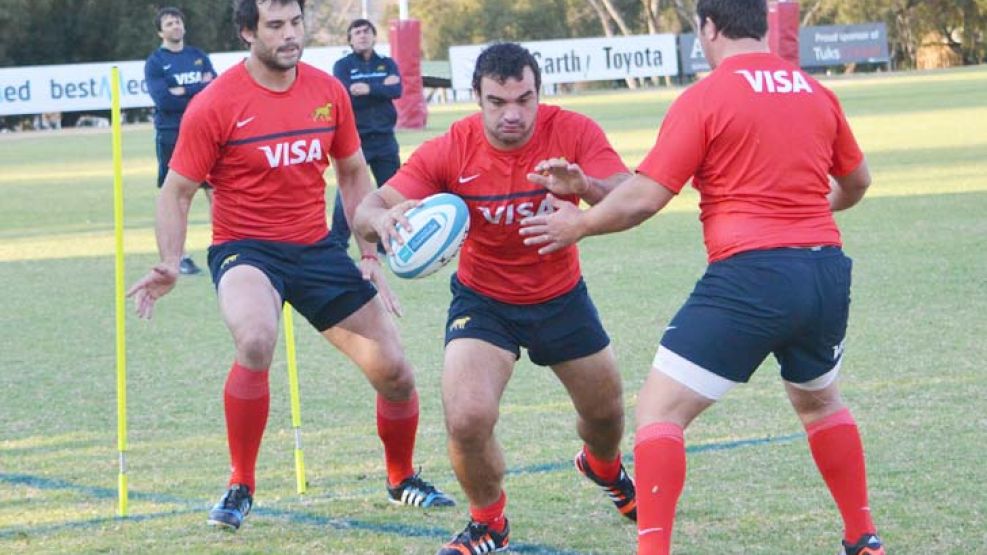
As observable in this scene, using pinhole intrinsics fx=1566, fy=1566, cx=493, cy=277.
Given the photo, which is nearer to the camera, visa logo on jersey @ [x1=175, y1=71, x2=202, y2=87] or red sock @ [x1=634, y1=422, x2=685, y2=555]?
red sock @ [x1=634, y1=422, x2=685, y2=555]

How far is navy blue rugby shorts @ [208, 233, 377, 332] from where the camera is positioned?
256 inches

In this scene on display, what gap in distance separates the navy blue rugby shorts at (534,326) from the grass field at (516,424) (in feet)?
2.35

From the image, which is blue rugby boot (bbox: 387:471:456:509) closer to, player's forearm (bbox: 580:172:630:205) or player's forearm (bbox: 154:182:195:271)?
player's forearm (bbox: 154:182:195:271)

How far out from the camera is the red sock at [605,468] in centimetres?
627

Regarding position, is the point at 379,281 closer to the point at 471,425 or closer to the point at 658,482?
the point at 471,425

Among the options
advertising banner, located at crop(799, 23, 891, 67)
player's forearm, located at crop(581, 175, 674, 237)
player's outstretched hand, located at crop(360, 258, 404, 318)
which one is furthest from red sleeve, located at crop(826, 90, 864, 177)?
advertising banner, located at crop(799, 23, 891, 67)

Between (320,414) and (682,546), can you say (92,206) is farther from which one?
(682,546)

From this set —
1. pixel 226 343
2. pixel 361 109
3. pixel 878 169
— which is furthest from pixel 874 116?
pixel 226 343

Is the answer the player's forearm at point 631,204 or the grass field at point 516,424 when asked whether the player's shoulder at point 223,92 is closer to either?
the grass field at point 516,424

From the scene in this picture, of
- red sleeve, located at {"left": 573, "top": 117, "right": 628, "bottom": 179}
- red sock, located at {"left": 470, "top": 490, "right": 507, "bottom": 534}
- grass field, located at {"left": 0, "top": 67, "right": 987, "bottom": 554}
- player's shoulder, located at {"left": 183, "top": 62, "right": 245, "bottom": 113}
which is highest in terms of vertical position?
player's shoulder, located at {"left": 183, "top": 62, "right": 245, "bottom": 113}

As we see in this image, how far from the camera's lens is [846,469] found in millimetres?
5312

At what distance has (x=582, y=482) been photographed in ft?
22.7

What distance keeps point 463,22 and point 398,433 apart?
3068 inches

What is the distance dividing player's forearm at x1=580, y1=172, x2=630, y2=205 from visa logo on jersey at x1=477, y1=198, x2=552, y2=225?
26cm
